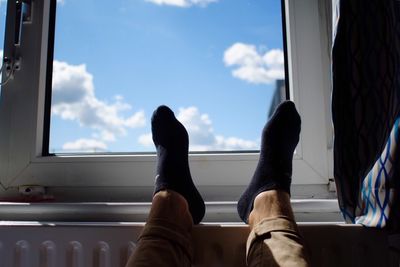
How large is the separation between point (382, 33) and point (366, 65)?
2.3 inches

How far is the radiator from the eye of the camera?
0.61 metres

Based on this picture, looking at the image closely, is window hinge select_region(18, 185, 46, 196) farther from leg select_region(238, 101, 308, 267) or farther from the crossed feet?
leg select_region(238, 101, 308, 267)

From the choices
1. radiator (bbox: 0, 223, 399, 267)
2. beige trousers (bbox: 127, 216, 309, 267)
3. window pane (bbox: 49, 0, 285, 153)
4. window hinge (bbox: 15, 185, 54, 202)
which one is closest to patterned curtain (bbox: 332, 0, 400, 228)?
radiator (bbox: 0, 223, 399, 267)

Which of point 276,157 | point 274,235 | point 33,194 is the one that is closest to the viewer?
point 274,235

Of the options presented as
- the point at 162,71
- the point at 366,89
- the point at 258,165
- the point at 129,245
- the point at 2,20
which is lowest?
the point at 129,245

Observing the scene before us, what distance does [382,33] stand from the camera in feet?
1.97

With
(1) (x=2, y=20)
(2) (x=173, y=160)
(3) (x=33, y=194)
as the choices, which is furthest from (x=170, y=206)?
(1) (x=2, y=20)

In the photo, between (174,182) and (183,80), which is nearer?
(174,182)

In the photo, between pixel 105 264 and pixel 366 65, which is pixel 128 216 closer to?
pixel 105 264

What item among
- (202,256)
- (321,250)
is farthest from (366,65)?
(202,256)

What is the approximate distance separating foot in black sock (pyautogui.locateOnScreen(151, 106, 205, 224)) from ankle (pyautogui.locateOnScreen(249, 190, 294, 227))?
11cm

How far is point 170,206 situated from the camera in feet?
2.13

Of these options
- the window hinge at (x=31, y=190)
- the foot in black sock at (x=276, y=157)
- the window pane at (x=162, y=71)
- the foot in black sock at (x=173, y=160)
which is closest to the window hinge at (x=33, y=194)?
the window hinge at (x=31, y=190)

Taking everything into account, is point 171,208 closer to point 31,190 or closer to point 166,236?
point 166,236
